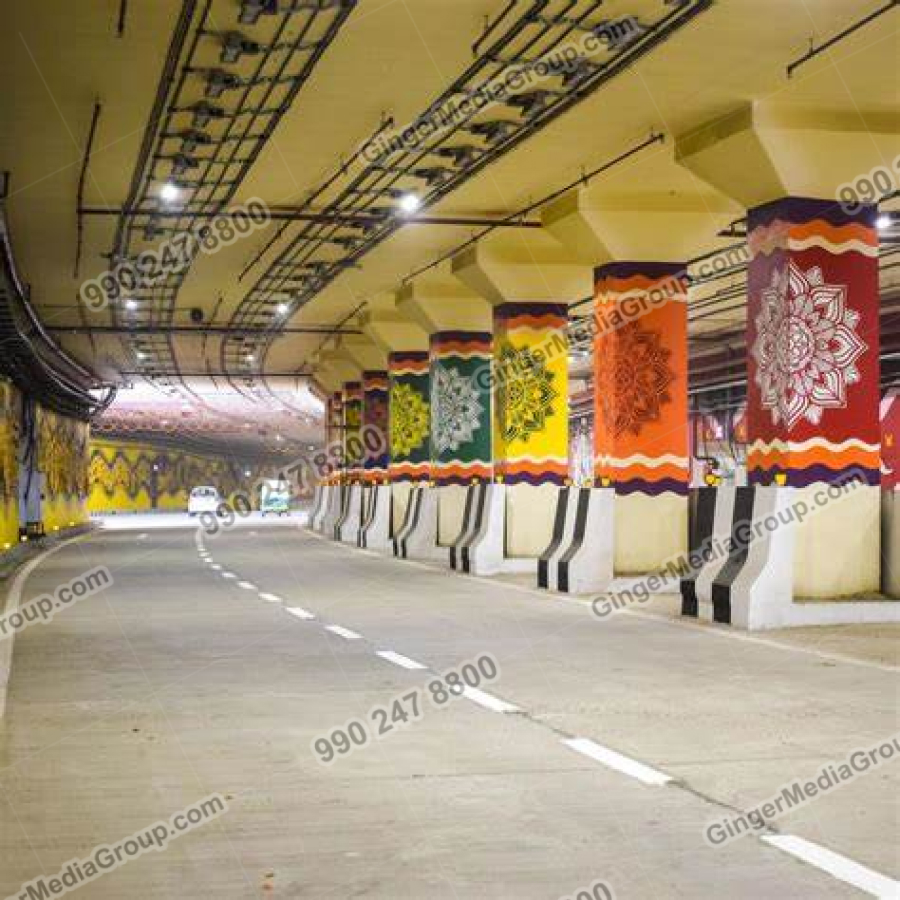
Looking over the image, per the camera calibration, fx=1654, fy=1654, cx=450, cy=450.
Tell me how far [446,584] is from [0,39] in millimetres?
Answer: 12977

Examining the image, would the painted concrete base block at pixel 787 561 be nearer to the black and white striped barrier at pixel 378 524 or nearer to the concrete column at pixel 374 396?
the black and white striped barrier at pixel 378 524

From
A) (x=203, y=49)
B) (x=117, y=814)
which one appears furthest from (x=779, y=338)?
(x=117, y=814)

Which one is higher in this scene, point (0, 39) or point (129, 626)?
point (0, 39)

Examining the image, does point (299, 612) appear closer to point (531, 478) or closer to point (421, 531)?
point (531, 478)

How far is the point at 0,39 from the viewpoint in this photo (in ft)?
53.3

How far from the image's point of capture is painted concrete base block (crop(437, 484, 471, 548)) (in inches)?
1421

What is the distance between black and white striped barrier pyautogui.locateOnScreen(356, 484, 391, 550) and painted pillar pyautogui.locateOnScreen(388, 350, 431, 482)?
4.10 ft

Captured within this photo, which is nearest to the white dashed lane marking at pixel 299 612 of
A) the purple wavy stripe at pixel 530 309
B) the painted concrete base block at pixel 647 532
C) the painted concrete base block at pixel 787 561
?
the painted concrete base block at pixel 787 561

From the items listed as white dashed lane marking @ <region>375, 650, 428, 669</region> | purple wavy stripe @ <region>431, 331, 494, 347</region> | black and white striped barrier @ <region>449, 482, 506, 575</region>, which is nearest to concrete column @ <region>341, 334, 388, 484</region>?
purple wavy stripe @ <region>431, 331, 494, 347</region>

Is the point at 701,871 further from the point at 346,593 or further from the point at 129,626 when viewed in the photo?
the point at 346,593

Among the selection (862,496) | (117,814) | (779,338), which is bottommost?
(117,814)

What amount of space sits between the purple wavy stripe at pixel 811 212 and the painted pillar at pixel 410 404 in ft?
75.4

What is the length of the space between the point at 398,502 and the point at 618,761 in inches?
1317

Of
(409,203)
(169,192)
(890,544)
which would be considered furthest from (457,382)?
(890,544)
